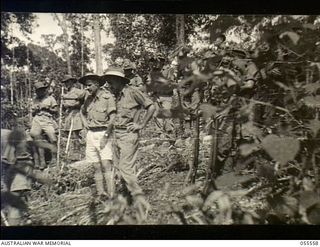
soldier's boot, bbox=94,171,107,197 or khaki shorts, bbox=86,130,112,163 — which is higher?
khaki shorts, bbox=86,130,112,163

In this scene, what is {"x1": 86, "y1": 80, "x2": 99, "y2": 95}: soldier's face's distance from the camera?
152 cm

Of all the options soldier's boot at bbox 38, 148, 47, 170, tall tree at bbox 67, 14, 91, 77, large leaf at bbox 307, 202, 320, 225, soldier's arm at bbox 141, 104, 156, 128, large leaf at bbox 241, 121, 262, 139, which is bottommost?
large leaf at bbox 307, 202, 320, 225

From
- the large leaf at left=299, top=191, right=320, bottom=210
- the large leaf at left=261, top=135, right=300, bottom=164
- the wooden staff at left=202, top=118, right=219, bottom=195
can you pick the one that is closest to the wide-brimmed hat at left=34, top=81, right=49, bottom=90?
the wooden staff at left=202, top=118, right=219, bottom=195

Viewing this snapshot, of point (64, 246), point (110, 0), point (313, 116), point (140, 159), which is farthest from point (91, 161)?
point (313, 116)

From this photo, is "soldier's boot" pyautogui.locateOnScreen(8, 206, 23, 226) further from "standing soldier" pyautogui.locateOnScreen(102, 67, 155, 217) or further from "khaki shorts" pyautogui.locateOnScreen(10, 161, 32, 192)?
"standing soldier" pyautogui.locateOnScreen(102, 67, 155, 217)

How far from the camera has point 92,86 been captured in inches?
59.9

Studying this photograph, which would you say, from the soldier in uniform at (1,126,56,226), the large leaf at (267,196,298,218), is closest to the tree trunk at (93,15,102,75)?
the soldier in uniform at (1,126,56,226)

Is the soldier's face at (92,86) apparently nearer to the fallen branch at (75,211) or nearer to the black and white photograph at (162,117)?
the black and white photograph at (162,117)

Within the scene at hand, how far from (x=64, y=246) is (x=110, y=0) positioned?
0.73 m

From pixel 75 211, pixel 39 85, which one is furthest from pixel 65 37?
pixel 75 211

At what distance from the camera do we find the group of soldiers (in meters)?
1.52

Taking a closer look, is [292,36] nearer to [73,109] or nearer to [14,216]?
[73,109]

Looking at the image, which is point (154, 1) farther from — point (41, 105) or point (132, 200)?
point (132, 200)

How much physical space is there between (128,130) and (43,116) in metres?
0.25
